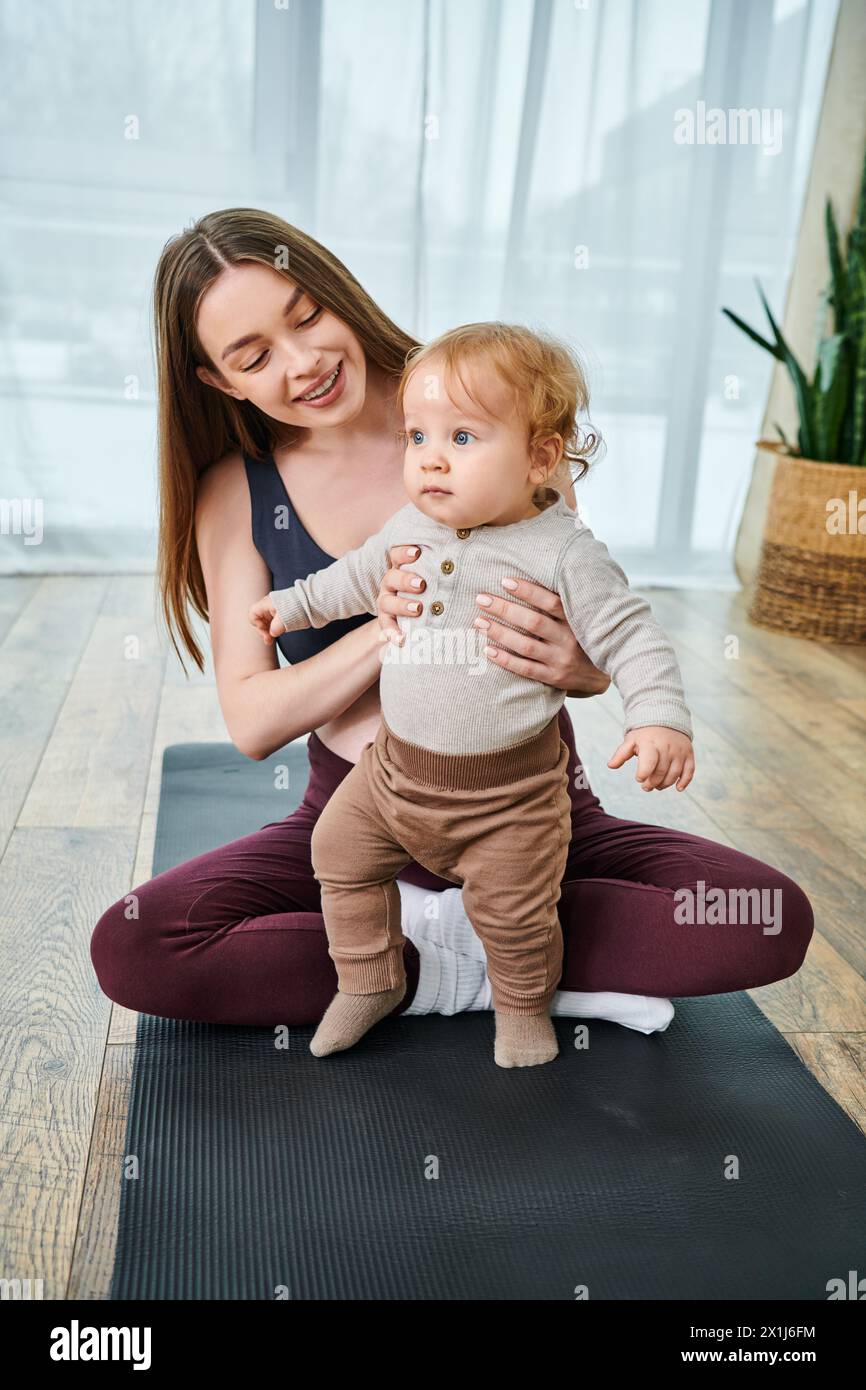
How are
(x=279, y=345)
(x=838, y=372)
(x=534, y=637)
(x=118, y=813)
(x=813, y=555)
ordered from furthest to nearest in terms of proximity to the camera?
(x=813, y=555)
(x=838, y=372)
(x=118, y=813)
(x=279, y=345)
(x=534, y=637)

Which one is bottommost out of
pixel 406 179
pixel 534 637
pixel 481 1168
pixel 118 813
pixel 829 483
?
pixel 118 813

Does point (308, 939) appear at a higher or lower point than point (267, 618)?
lower

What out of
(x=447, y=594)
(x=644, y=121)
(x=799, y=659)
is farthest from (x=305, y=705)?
(x=644, y=121)

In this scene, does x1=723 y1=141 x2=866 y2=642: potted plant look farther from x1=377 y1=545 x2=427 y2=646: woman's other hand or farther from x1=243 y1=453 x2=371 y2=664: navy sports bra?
x1=377 y1=545 x2=427 y2=646: woman's other hand

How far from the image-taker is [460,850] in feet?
4.29

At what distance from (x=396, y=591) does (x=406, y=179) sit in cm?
266

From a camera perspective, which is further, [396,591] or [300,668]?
[300,668]

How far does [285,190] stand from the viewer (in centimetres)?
359

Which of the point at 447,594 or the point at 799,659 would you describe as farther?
the point at 799,659

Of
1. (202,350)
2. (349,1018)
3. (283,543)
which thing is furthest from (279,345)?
(349,1018)

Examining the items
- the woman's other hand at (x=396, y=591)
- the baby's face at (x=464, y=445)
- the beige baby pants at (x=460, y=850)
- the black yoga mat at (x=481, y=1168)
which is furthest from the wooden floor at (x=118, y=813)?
the baby's face at (x=464, y=445)

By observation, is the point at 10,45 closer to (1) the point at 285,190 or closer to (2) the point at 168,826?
(1) the point at 285,190

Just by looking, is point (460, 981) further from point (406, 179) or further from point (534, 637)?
point (406, 179)
